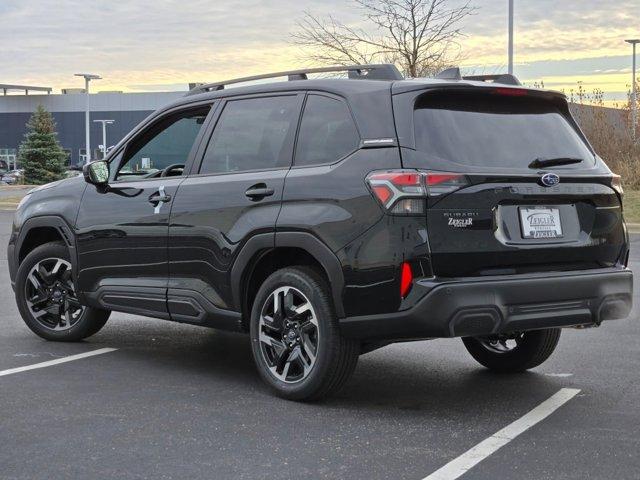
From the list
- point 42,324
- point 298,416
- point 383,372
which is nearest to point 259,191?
point 298,416

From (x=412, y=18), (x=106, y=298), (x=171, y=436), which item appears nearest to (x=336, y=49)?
(x=412, y=18)

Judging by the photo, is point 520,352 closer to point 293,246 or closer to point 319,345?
point 319,345

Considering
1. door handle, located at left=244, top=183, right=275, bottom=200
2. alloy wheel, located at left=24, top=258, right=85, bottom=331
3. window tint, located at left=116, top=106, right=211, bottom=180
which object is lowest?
alloy wheel, located at left=24, top=258, right=85, bottom=331

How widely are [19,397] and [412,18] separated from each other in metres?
25.5

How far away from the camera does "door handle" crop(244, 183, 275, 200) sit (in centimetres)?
578

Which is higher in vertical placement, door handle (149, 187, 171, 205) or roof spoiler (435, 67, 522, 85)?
roof spoiler (435, 67, 522, 85)

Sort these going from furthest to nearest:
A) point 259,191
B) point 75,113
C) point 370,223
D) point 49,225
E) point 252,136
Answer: point 75,113, point 49,225, point 252,136, point 259,191, point 370,223

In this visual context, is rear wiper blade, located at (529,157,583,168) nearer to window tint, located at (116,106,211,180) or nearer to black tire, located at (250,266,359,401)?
black tire, located at (250,266,359,401)

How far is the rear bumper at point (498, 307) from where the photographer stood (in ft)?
16.6

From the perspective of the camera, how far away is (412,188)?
5.10 metres

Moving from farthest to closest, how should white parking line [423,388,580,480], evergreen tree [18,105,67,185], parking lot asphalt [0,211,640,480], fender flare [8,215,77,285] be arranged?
evergreen tree [18,105,67,185] < fender flare [8,215,77,285] < parking lot asphalt [0,211,640,480] < white parking line [423,388,580,480]

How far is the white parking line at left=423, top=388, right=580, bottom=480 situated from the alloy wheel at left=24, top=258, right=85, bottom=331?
3.59 m

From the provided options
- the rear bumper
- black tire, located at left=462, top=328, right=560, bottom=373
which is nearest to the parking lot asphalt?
black tire, located at left=462, top=328, right=560, bottom=373

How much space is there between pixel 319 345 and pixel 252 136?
1449 mm
